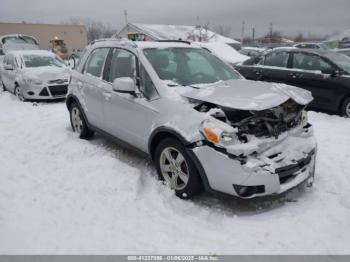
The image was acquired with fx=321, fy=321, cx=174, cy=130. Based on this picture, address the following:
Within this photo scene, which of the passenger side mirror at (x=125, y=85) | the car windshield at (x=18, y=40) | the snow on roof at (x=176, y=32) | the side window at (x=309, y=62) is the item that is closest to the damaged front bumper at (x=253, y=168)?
the passenger side mirror at (x=125, y=85)

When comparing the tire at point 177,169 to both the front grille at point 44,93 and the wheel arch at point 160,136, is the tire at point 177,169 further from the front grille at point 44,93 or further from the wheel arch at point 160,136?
the front grille at point 44,93

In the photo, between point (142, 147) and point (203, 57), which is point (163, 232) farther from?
point (203, 57)

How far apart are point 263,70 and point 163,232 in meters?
6.78

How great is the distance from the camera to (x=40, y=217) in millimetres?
3490

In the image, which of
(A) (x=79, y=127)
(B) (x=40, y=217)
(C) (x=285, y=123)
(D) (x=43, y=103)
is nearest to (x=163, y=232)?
(B) (x=40, y=217)

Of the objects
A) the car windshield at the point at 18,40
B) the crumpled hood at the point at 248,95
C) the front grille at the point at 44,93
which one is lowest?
the front grille at the point at 44,93

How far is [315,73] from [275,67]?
47.0 inches

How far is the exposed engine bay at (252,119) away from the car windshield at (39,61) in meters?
8.77

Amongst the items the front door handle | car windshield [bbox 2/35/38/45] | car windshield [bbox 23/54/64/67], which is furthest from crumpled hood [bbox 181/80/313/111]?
car windshield [bbox 2/35/38/45]

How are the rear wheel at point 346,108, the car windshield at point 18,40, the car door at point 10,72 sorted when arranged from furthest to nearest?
the car windshield at point 18,40 < the car door at point 10,72 < the rear wheel at point 346,108

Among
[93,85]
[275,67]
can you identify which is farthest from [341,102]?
[93,85]

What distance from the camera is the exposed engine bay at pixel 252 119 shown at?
137 inches

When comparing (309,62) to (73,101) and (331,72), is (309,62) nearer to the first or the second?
(331,72)

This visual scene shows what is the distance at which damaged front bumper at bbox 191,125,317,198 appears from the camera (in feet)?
10.7
